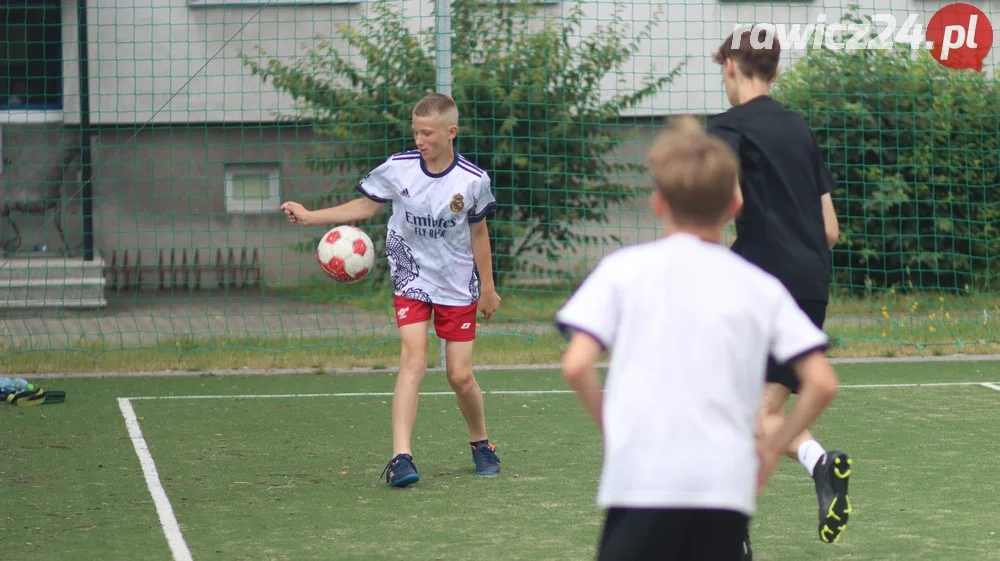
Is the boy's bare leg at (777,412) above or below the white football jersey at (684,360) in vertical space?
below

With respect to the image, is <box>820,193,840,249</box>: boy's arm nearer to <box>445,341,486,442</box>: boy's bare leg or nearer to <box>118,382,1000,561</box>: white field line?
<box>445,341,486,442</box>: boy's bare leg

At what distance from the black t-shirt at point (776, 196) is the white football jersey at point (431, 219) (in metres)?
1.74

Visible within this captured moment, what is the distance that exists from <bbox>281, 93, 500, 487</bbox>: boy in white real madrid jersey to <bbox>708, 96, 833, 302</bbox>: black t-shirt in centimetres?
174

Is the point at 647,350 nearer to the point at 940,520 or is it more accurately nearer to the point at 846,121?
the point at 940,520

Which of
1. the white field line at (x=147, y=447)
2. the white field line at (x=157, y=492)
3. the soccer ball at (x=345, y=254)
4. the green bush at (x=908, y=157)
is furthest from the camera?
the green bush at (x=908, y=157)

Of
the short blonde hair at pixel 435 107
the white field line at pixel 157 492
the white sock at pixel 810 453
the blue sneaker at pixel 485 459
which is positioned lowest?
the white field line at pixel 157 492

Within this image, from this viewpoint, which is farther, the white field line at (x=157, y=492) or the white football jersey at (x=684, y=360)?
the white field line at (x=157, y=492)

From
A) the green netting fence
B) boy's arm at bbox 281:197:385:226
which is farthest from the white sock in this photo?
the green netting fence

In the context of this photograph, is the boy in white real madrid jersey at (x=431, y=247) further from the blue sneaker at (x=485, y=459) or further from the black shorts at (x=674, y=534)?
the black shorts at (x=674, y=534)

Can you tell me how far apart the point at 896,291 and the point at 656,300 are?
10.2 m

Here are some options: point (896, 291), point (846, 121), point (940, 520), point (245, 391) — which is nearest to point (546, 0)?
point (846, 121)

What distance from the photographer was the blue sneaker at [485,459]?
587 cm

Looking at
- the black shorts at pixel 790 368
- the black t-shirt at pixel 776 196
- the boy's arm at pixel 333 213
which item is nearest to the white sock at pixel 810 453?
the black shorts at pixel 790 368

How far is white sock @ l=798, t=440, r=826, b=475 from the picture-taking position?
4316 mm
